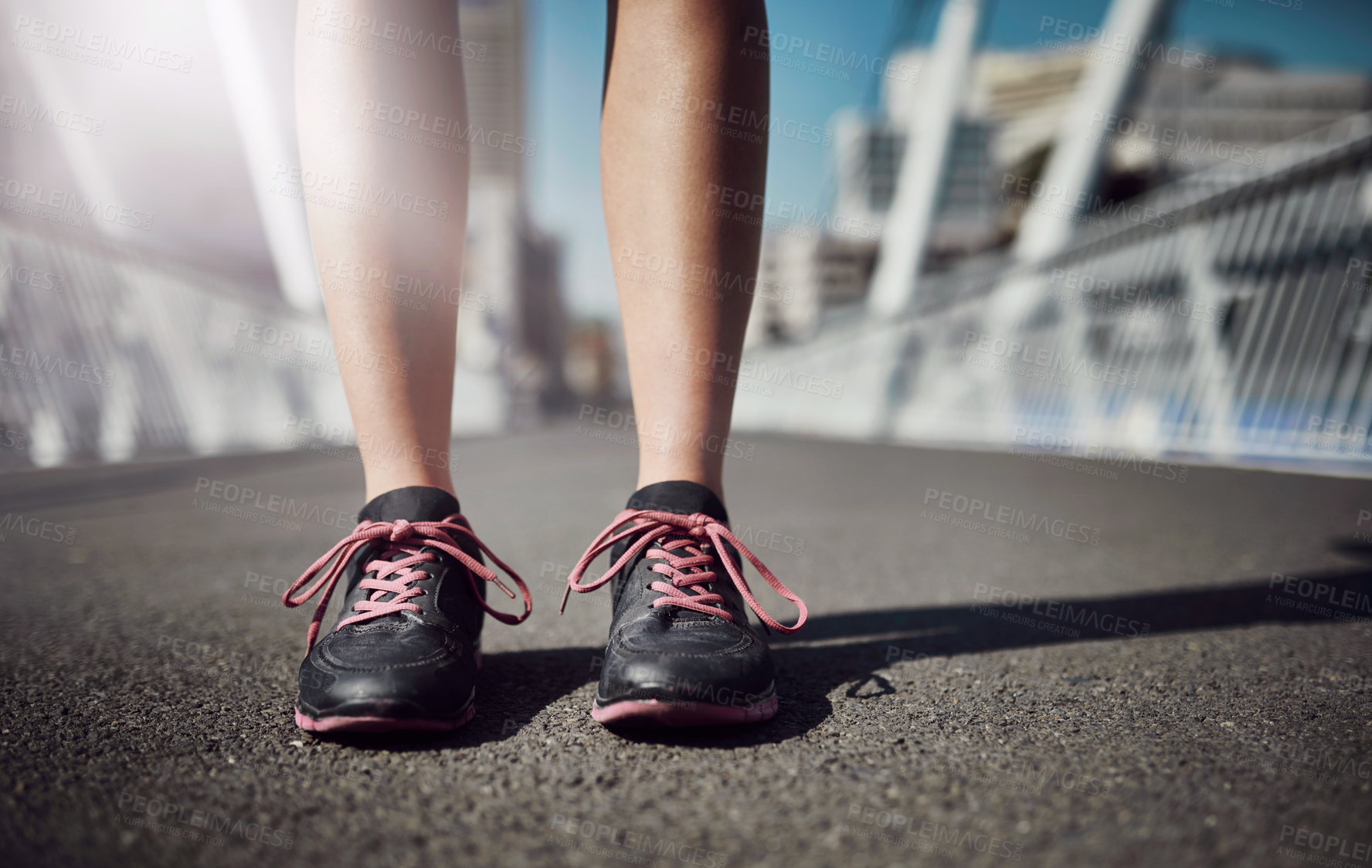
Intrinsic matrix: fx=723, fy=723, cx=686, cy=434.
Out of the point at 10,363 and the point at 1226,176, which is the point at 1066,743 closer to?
the point at 1226,176

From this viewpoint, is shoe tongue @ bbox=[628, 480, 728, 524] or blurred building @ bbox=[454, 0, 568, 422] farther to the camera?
blurred building @ bbox=[454, 0, 568, 422]

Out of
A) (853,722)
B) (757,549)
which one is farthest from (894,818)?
(757,549)

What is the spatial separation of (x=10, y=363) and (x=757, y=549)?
449 centimetres

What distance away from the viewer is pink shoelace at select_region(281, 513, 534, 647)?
921mm
